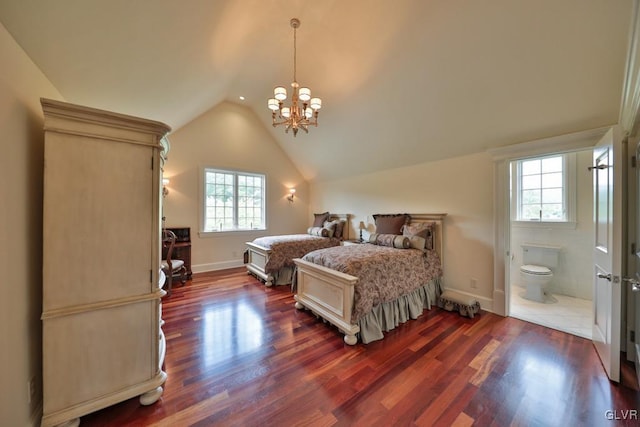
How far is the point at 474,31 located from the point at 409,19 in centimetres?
61

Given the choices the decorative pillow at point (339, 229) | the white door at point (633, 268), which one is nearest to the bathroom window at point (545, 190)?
the white door at point (633, 268)

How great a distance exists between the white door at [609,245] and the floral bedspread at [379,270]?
1.48m

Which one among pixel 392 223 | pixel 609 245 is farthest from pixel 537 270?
pixel 392 223

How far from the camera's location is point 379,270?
247 cm

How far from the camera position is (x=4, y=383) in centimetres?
104

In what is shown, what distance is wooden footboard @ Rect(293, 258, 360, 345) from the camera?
221cm

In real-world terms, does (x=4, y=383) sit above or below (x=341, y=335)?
above

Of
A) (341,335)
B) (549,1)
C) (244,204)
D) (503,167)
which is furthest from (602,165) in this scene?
(244,204)

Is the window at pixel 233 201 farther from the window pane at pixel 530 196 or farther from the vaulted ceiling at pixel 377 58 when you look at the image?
the window pane at pixel 530 196

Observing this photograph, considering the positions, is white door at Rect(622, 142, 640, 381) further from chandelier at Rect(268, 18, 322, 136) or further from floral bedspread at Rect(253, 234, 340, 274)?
floral bedspread at Rect(253, 234, 340, 274)

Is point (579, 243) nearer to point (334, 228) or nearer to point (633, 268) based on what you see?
point (633, 268)

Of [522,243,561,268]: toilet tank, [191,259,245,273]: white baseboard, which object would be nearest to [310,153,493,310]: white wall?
[522,243,561,268]: toilet tank

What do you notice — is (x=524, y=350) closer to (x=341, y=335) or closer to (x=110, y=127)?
(x=341, y=335)

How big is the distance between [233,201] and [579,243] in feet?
19.9
